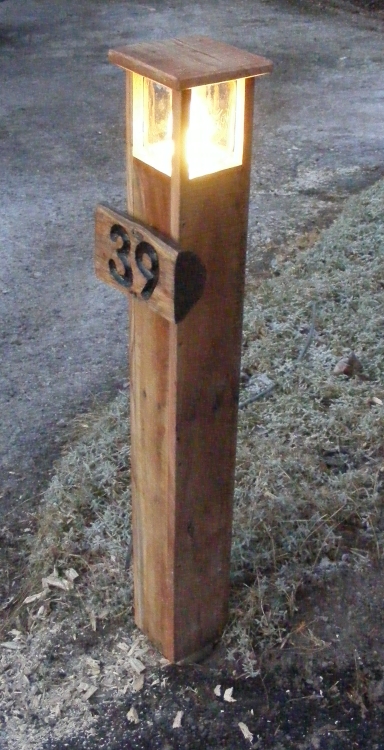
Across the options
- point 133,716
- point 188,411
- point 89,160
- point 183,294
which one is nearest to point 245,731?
point 133,716

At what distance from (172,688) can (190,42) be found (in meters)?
1.50

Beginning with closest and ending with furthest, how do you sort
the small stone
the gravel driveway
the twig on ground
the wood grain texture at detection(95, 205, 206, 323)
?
the wood grain texture at detection(95, 205, 206, 323), the twig on ground, the small stone, the gravel driveway

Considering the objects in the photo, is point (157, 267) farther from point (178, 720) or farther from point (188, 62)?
point (178, 720)

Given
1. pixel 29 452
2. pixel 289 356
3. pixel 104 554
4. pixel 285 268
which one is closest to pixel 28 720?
pixel 104 554

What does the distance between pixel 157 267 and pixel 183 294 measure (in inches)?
2.8

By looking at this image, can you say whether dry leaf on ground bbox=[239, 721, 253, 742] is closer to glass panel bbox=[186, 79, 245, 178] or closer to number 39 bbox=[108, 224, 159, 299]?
number 39 bbox=[108, 224, 159, 299]

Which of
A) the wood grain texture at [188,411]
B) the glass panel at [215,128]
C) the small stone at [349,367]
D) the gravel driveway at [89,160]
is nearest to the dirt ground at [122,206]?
the gravel driveway at [89,160]

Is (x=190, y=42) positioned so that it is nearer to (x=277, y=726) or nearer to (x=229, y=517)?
(x=229, y=517)

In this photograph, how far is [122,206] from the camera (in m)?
5.12

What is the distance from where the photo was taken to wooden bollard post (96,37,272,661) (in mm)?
1526

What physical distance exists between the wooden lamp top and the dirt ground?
1429 millimetres

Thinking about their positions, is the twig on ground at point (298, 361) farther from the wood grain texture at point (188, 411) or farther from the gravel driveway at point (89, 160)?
the wood grain texture at point (188, 411)

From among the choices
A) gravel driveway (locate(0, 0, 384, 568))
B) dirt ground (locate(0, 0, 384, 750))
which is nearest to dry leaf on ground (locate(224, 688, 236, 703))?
dirt ground (locate(0, 0, 384, 750))

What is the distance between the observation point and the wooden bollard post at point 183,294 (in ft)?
5.01
